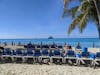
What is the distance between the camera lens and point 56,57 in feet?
44.1

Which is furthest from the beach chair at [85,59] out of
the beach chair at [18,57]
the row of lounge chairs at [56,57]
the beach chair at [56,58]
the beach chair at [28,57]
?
the beach chair at [18,57]

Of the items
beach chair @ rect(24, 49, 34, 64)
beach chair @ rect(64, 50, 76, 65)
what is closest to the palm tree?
beach chair @ rect(64, 50, 76, 65)

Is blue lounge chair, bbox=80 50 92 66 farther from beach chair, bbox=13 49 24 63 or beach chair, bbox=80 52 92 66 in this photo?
beach chair, bbox=13 49 24 63

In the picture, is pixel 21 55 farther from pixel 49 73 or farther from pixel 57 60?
pixel 49 73

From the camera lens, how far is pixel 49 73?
9992mm

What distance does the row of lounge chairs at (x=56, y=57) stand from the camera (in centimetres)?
1279

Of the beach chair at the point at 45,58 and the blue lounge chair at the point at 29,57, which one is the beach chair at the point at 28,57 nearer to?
the blue lounge chair at the point at 29,57

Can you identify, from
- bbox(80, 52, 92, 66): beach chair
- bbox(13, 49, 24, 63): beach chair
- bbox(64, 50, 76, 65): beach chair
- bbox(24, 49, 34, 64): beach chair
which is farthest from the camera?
bbox(13, 49, 24, 63): beach chair

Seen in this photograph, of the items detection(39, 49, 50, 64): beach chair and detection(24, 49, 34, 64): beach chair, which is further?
detection(24, 49, 34, 64): beach chair

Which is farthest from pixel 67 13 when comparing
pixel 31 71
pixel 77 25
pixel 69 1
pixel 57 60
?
pixel 31 71

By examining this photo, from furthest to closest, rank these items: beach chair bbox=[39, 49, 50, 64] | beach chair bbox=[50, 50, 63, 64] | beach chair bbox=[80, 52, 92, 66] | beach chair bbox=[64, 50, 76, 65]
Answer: beach chair bbox=[39, 49, 50, 64] < beach chair bbox=[50, 50, 63, 64] < beach chair bbox=[64, 50, 76, 65] < beach chair bbox=[80, 52, 92, 66]

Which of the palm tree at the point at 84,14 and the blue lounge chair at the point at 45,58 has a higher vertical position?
the palm tree at the point at 84,14

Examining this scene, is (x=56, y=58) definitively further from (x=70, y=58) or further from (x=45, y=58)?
(x=70, y=58)

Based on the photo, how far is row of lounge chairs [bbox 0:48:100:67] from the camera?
42.0 ft
